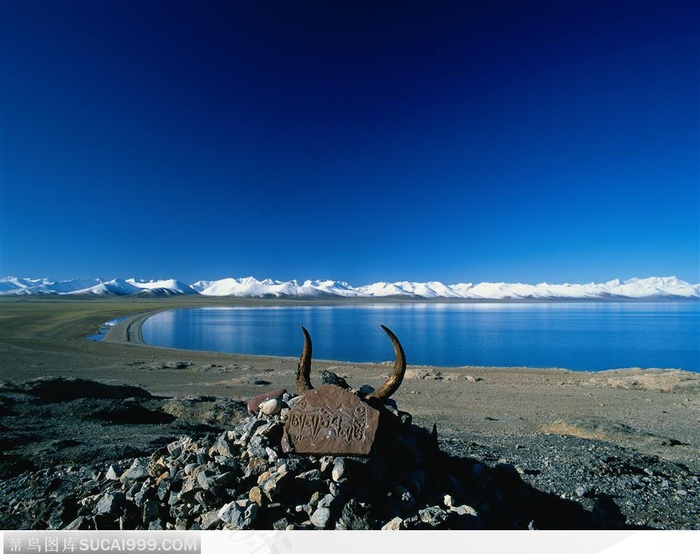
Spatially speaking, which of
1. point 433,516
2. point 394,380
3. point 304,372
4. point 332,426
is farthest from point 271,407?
point 433,516

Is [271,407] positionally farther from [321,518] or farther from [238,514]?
[321,518]

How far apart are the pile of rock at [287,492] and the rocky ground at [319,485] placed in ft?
0.04

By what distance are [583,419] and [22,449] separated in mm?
13368

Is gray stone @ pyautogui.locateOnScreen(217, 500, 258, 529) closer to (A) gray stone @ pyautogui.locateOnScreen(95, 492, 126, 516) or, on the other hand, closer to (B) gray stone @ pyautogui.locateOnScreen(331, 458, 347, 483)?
(B) gray stone @ pyautogui.locateOnScreen(331, 458, 347, 483)

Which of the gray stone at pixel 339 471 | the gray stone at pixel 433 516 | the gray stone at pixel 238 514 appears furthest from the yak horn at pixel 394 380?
the gray stone at pixel 238 514

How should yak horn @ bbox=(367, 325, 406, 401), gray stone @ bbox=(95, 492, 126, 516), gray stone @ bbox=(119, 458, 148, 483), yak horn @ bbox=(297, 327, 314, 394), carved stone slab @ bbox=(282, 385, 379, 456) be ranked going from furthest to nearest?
yak horn @ bbox=(297, 327, 314, 394), yak horn @ bbox=(367, 325, 406, 401), gray stone @ bbox=(119, 458, 148, 483), carved stone slab @ bbox=(282, 385, 379, 456), gray stone @ bbox=(95, 492, 126, 516)

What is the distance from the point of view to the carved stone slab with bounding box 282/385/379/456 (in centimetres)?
483

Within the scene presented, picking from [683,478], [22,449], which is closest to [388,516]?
[683,478]

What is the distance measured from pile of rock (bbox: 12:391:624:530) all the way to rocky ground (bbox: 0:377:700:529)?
0.01m

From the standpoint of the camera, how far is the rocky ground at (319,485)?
4312 millimetres

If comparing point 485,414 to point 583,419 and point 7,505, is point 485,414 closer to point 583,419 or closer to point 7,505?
point 583,419

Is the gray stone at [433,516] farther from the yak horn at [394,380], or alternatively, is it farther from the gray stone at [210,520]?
Answer: the gray stone at [210,520]

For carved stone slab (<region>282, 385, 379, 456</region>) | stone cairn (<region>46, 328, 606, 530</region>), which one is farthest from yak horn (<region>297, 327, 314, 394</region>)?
carved stone slab (<region>282, 385, 379, 456</region>)

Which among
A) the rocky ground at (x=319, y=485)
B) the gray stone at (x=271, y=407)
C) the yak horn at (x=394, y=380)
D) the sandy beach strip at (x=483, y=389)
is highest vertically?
the yak horn at (x=394, y=380)
